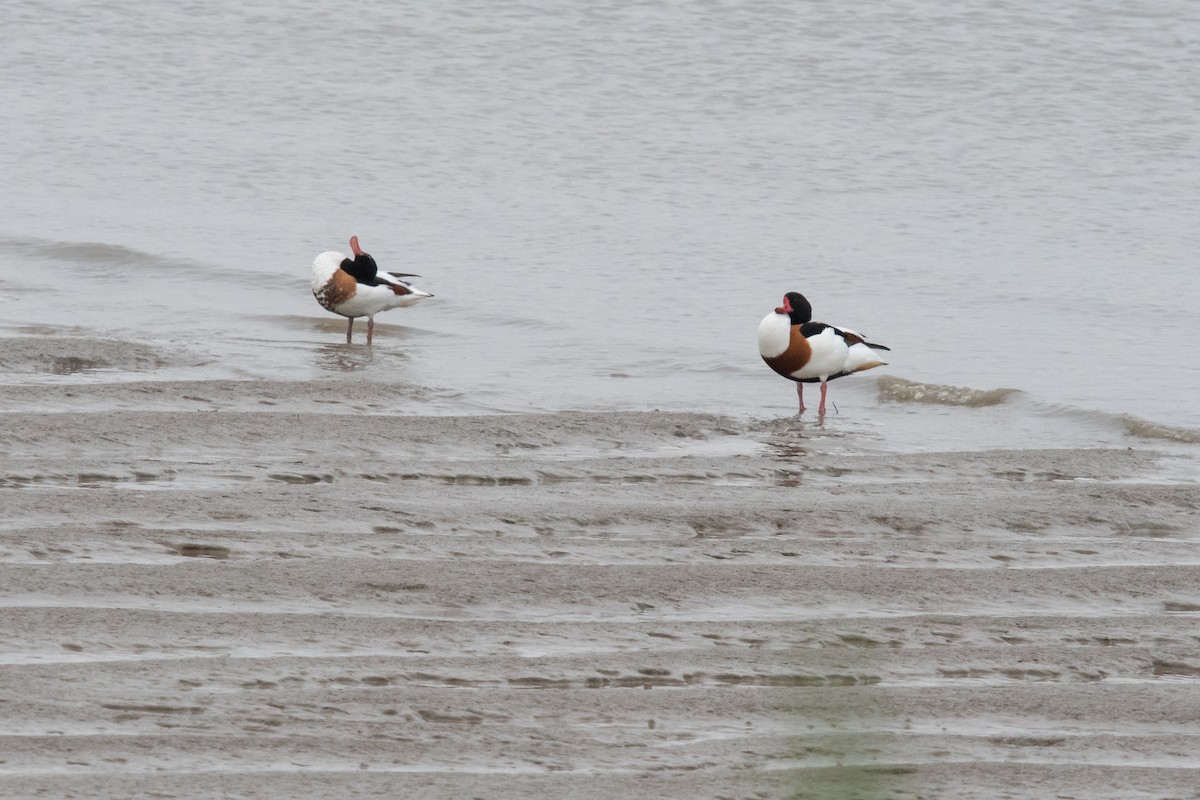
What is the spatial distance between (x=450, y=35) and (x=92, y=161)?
6.40m

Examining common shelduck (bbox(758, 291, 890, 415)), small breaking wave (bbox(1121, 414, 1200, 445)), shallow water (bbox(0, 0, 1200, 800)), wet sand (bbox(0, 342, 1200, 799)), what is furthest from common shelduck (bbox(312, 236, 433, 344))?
small breaking wave (bbox(1121, 414, 1200, 445))

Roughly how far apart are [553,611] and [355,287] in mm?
5993

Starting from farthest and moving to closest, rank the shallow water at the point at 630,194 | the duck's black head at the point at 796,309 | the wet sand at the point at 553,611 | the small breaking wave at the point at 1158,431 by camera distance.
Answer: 1. the shallow water at the point at 630,194
2. the duck's black head at the point at 796,309
3. the small breaking wave at the point at 1158,431
4. the wet sand at the point at 553,611

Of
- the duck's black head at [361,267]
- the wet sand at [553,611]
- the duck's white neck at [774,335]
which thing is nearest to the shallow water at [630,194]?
the duck's white neck at [774,335]

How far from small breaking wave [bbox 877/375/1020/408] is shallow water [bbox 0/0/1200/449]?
0.52ft

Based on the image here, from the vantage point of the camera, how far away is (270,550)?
18.5 feet

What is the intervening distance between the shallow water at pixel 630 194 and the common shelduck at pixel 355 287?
0.27 meters

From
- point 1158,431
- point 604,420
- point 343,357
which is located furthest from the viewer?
point 343,357

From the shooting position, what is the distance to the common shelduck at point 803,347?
31.4ft

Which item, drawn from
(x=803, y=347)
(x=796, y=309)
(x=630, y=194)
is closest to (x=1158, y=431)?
(x=803, y=347)

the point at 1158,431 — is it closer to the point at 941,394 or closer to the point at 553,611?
the point at 941,394

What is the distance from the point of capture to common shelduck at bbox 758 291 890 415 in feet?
31.4

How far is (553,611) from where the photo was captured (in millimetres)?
5262

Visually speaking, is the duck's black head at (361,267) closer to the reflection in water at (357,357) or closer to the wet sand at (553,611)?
the reflection in water at (357,357)
